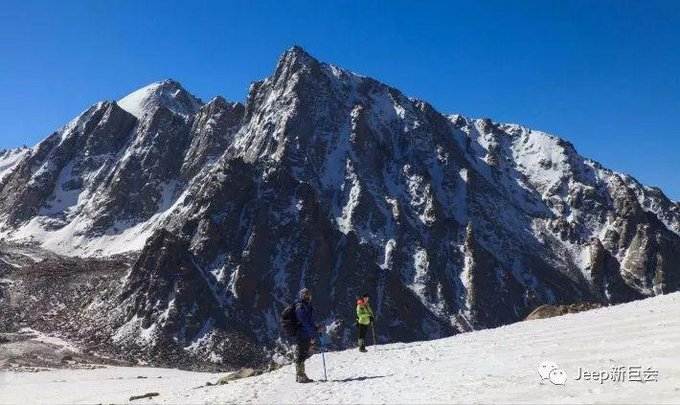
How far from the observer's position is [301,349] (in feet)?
60.7

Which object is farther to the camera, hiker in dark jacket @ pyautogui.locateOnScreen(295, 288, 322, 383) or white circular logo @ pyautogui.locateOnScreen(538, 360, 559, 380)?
hiker in dark jacket @ pyautogui.locateOnScreen(295, 288, 322, 383)

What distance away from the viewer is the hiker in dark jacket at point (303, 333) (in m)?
18.4

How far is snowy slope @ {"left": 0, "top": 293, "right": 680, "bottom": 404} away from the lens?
13.2 meters

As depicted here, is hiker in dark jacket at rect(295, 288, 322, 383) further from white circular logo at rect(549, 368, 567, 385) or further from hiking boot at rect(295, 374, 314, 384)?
white circular logo at rect(549, 368, 567, 385)

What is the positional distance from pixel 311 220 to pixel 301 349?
3958 inches

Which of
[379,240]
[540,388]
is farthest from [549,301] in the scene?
[540,388]

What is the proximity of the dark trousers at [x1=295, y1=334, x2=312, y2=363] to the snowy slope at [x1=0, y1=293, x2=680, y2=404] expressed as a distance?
86cm

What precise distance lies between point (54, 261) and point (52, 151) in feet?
227

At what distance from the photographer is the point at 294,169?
14188 cm

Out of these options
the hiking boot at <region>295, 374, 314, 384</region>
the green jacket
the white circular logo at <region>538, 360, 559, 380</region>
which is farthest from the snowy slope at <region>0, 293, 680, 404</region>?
the green jacket

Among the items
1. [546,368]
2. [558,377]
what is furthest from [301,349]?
[558,377]

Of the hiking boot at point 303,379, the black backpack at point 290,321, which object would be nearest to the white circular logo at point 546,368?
the hiking boot at point 303,379

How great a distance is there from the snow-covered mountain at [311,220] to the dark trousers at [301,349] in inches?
2609

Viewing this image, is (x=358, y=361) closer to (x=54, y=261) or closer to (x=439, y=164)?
(x=54, y=261)
